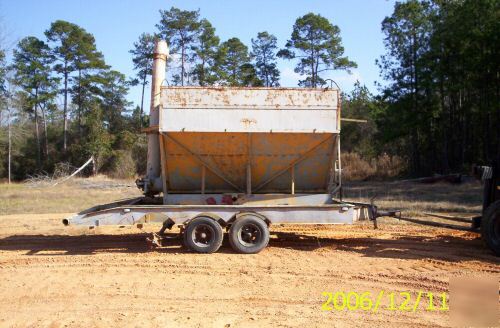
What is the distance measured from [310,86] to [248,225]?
32217mm

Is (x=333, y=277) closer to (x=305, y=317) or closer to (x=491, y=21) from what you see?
(x=305, y=317)

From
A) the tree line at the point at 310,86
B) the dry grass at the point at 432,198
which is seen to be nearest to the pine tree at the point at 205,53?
the tree line at the point at 310,86

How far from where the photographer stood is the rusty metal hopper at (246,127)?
931 centimetres

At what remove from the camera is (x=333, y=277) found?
7555mm

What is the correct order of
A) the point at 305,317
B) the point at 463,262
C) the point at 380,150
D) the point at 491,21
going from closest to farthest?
the point at 305,317 → the point at 463,262 → the point at 491,21 → the point at 380,150

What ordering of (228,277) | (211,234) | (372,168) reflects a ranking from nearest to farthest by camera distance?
(228,277)
(211,234)
(372,168)

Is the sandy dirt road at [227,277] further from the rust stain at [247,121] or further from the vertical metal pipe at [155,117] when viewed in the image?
the rust stain at [247,121]

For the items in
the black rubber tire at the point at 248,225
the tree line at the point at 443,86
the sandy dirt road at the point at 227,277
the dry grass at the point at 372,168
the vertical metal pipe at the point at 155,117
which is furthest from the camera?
the dry grass at the point at 372,168

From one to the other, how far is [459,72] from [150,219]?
28.3 metres

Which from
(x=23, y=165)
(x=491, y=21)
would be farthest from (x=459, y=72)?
(x=23, y=165)

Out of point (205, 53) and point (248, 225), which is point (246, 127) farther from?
point (205, 53)

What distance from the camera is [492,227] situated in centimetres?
871
